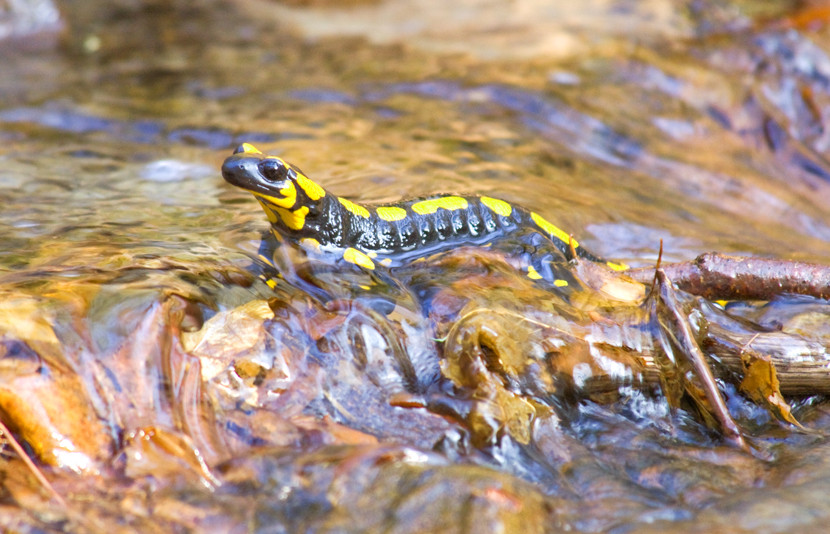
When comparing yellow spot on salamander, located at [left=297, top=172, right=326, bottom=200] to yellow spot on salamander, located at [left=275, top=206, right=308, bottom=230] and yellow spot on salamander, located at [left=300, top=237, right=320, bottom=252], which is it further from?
yellow spot on salamander, located at [left=300, top=237, right=320, bottom=252]

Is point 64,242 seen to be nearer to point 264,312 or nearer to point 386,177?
point 264,312

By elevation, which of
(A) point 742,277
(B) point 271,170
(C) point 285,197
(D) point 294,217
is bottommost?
(A) point 742,277

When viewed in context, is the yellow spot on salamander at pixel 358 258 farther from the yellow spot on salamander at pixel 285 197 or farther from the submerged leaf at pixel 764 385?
the submerged leaf at pixel 764 385

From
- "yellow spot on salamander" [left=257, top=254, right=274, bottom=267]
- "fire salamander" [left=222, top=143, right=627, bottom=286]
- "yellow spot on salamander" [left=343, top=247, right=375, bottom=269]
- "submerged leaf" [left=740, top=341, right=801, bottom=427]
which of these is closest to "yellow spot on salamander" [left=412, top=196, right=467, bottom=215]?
"fire salamander" [left=222, top=143, right=627, bottom=286]

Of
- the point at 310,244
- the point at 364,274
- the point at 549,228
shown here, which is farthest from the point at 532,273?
the point at 310,244

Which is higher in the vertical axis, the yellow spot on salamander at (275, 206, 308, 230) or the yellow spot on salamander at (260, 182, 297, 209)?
the yellow spot on salamander at (260, 182, 297, 209)

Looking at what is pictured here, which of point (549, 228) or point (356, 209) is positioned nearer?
point (356, 209)

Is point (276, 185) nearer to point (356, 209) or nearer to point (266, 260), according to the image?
point (266, 260)

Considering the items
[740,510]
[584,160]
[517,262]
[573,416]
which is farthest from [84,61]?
[740,510]

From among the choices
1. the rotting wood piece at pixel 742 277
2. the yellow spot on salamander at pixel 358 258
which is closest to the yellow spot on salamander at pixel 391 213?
the yellow spot on salamander at pixel 358 258
